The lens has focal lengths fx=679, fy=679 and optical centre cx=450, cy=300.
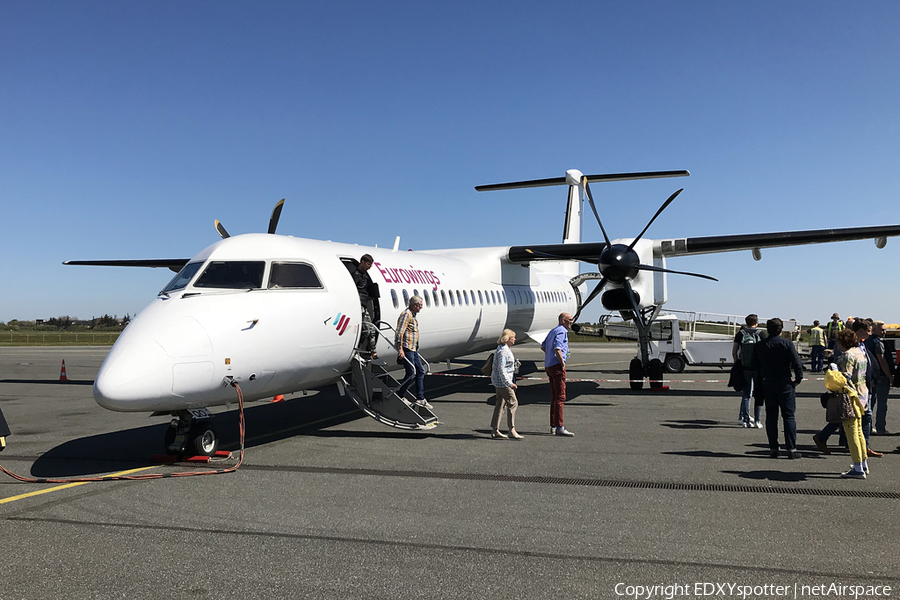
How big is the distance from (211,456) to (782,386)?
23.1 feet

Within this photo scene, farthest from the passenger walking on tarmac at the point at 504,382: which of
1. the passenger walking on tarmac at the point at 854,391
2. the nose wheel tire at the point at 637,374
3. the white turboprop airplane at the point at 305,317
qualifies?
the nose wheel tire at the point at 637,374

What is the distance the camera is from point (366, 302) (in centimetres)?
1096

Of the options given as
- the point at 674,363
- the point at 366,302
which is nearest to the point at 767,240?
the point at 674,363

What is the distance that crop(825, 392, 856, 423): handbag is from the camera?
733 cm

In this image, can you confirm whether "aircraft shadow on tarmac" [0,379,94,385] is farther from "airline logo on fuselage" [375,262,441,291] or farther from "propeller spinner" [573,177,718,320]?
"propeller spinner" [573,177,718,320]

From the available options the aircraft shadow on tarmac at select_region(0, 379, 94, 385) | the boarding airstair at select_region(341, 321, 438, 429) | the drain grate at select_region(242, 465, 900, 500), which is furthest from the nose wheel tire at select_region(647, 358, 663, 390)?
the aircraft shadow on tarmac at select_region(0, 379, 94, 385)

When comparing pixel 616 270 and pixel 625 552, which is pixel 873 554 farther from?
pixel 616 270

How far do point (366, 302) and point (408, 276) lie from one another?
68.5 inches

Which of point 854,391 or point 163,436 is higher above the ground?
point 854,391

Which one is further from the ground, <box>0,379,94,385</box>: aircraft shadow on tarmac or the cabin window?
the cabin window

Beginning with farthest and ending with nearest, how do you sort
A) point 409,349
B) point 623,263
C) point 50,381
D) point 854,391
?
point 50,381 → point 623,263 → point 409,349 → point 854,391

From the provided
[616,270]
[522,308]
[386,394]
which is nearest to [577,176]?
[522,308]

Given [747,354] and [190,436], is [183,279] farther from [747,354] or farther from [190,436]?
[747,354]

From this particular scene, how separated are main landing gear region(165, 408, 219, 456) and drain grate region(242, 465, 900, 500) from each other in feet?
2.34
